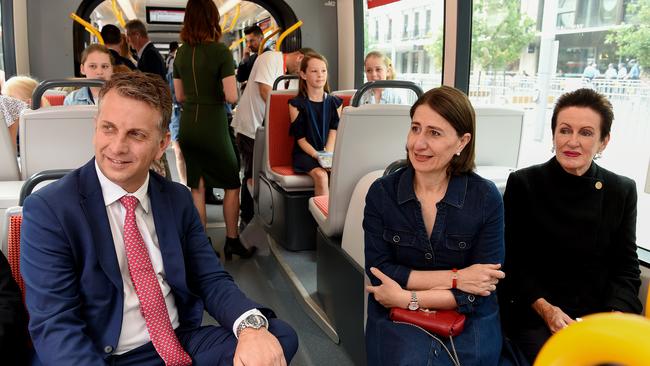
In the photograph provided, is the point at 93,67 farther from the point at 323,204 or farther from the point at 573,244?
the point at 573,244

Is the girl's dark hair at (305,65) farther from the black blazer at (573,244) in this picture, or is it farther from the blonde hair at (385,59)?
the black blazer at (573,244)

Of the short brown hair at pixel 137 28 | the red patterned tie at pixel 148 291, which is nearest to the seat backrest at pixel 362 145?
the red patterned tie at pixel 148 291

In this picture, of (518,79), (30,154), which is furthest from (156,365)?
(518,79)

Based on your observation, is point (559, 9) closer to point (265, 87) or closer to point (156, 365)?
point (265, 87)

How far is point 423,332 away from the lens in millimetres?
1652

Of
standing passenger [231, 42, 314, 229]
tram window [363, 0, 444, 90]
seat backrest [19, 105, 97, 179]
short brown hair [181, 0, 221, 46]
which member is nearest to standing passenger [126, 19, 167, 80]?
standing passenger [231, 42, 314, 229]

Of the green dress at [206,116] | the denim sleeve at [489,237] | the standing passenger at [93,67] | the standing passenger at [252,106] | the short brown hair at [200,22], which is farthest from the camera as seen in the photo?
the standing passenger at [252,106]

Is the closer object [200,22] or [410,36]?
[200,22]

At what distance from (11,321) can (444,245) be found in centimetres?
133

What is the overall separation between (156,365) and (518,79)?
308 centimetres

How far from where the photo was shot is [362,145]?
2680 millimetres

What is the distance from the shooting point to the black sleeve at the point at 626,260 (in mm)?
1835

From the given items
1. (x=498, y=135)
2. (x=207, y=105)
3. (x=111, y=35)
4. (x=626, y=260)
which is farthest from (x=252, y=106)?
(x=626, y=260)

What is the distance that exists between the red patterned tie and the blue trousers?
60mm
